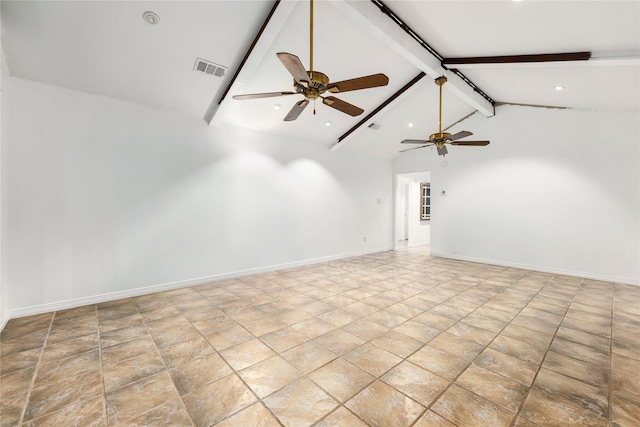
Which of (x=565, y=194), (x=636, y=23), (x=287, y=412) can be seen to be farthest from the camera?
(x=565, y=194)

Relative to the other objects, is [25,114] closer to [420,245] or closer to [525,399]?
[525,399]

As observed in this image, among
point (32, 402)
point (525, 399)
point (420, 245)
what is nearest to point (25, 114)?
point (32, 402)

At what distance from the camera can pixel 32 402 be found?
186cm

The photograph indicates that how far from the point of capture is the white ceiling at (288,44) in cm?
275

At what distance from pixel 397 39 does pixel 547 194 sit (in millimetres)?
4772

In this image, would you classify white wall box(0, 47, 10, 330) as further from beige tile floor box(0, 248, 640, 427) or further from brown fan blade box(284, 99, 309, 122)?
brown fan blade box(284, 99, 309, 122)

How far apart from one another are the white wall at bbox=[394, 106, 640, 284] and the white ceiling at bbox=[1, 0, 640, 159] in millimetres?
706

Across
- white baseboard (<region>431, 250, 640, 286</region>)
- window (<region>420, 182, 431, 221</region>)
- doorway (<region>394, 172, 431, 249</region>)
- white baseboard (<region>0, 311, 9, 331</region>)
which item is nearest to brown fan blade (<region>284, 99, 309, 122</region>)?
white baseboard (<region>0, 311, 9, 331</region>)

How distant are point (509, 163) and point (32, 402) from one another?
8.12 meters

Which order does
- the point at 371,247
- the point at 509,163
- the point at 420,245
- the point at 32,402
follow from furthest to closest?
1. the point at 420,245
2. the point at 371,247
3. the point at 509,163
4. the point at 32,402

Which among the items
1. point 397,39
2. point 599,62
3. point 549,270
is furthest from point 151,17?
point 549,270

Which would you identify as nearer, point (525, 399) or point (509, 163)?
point (525, 399)

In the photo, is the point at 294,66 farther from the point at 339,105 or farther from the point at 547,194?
the point at 547,194

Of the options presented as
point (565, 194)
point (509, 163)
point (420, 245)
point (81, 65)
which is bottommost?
point (420, 245)
